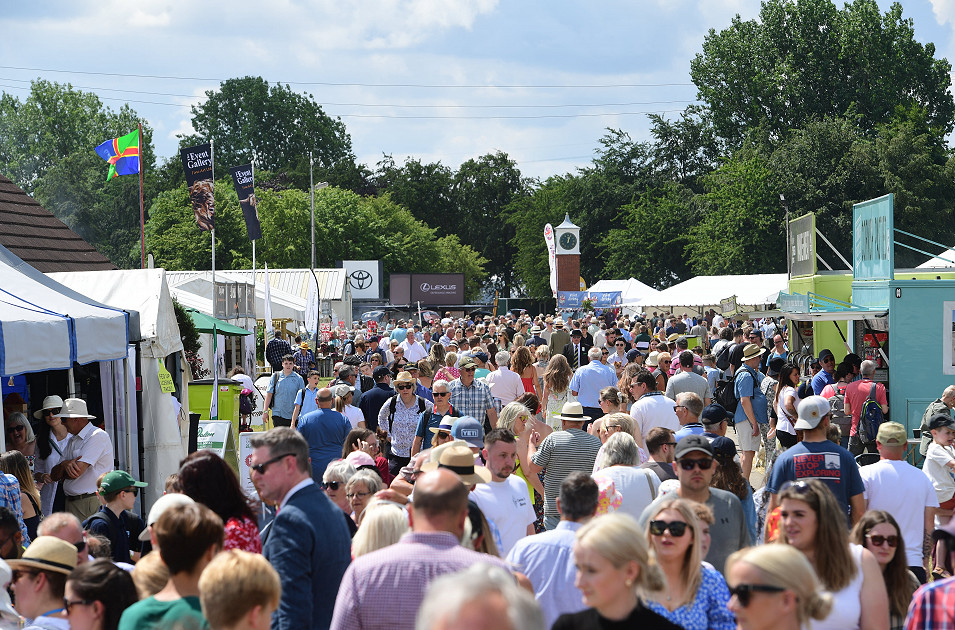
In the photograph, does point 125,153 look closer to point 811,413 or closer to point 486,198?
point 811,413

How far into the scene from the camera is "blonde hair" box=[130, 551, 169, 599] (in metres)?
3.94

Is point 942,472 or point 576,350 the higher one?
point 576,350

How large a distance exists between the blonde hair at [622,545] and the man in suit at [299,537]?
1.19m

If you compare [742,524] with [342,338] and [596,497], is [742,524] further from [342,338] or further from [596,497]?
[342,338]

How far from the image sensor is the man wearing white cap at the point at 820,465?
6.45 m

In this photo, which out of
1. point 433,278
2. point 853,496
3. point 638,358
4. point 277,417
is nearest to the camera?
point 853,496

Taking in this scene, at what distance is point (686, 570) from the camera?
4.18m

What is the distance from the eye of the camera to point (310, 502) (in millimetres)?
4242

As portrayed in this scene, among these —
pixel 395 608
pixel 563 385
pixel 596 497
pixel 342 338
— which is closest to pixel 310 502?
pixel 395 608

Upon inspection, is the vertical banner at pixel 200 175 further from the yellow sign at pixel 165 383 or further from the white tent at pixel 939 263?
the white tent at pixel 939 263

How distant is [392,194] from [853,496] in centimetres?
8178

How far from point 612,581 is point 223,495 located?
210 centimetres

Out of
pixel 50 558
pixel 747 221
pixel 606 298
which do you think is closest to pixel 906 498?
pixel 50 558

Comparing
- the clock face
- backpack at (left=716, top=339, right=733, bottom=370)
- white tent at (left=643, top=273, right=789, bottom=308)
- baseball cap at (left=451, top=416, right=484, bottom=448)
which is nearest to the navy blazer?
baseball cap at (left=451, top=416, right=484, bottom=448)
